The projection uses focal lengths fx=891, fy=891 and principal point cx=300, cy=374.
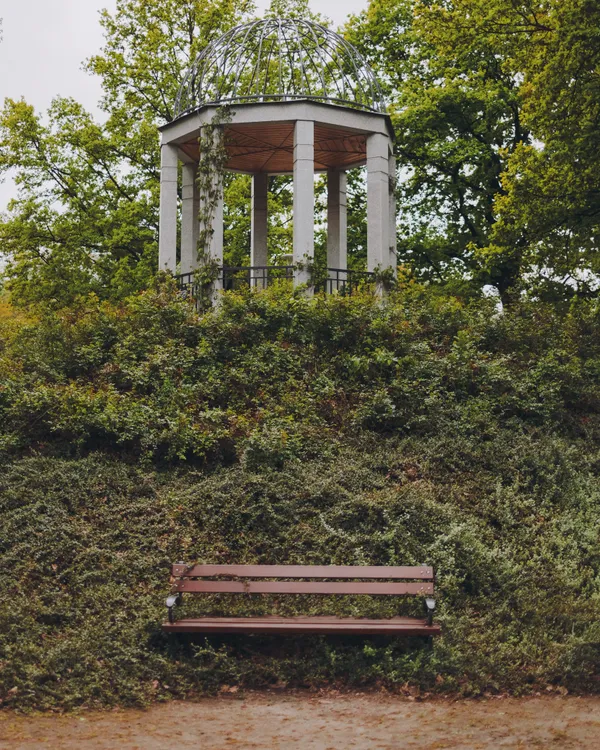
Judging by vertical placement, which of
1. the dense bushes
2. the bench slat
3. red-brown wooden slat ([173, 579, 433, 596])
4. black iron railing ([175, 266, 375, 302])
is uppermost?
black iron railing ([175, 266, 375, 302])

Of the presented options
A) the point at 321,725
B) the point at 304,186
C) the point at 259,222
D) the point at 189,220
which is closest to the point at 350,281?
the point at 304,186

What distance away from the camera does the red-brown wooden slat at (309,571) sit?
25.5ft

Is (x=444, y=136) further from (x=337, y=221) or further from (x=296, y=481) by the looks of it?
(x=296, y=481)

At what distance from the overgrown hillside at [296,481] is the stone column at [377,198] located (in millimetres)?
2238

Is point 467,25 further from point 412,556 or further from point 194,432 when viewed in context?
point 412,556

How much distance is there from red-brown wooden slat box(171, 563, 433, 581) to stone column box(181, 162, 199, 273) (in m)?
10.8

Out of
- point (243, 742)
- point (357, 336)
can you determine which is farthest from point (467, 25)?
point (243, 742)

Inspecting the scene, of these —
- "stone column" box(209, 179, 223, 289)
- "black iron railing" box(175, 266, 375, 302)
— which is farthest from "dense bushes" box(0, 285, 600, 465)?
"stone column" box(209, 179, 223, 289)

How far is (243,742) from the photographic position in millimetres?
6082

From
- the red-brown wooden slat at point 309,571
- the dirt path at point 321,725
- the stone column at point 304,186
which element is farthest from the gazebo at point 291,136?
the dirt path at point 321,725

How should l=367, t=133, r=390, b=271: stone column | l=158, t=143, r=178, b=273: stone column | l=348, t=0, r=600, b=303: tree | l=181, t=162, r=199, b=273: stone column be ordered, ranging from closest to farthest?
l=348, t=0, r=600, b=303: tree, l=367, t=133, r=390, b=271: stone column, l=158, t=143, r=178, b=273: stone column, l=181, t=162, r=199, b=273: stone column

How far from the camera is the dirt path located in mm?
6012

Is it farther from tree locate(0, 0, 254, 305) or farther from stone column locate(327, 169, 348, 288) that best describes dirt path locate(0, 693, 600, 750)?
tree locate(0, 0, 254, 305)

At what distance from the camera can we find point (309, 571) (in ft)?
25.6
